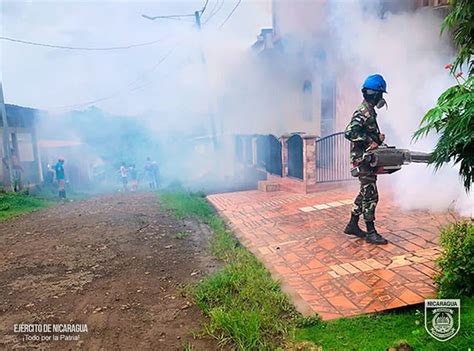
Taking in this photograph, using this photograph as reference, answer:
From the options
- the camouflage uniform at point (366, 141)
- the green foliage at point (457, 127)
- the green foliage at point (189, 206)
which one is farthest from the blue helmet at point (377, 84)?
the green foliage at point (189, 206)

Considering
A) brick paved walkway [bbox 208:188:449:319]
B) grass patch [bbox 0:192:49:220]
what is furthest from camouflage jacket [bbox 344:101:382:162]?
grass patch [bbox 0:192:49:220]

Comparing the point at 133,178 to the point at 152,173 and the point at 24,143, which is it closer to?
the point at 152,173

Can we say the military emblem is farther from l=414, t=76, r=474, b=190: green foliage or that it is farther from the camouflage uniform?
the camouflage uniform

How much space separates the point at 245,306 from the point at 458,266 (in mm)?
1772

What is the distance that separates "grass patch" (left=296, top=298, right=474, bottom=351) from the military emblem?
32mm

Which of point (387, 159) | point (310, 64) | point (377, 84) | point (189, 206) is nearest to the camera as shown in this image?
point (387, 159)

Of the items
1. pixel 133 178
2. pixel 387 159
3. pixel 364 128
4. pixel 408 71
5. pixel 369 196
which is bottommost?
pixel 133 178

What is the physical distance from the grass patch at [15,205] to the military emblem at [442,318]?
9076 mm

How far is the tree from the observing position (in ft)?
6.29

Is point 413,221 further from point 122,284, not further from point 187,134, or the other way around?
point 187,134

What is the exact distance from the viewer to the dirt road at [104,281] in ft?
9.26

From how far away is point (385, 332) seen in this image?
2533mm

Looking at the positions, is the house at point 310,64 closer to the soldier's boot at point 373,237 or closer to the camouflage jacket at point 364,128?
the camouflage jacket at point 364,128

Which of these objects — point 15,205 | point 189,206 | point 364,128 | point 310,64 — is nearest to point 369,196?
point 364,128
